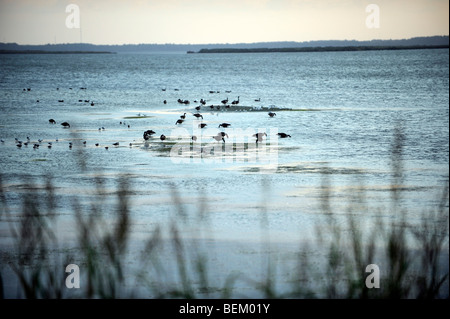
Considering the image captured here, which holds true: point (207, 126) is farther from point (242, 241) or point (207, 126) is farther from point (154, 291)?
point (154, 291)

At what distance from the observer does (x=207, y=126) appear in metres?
23.8

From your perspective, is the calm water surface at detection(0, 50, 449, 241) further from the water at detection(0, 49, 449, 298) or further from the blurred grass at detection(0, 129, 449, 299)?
the blurred grass at detection(0, 129, 449, 299)

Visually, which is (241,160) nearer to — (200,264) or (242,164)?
(242,164)

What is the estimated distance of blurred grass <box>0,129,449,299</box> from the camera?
18.8 ft

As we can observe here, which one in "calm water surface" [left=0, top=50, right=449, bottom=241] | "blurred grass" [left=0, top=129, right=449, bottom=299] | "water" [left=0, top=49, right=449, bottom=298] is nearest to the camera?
"blurred grass" [left=0, top=129, right=449, bottom=299]

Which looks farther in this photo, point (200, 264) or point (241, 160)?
point (241, 160)

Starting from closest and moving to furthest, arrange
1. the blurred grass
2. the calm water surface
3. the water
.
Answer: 1. the blurred grass
2. the water
3. the calm water surface

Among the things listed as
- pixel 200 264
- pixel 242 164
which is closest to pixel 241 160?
pixel 242 164

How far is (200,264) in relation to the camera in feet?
18.3

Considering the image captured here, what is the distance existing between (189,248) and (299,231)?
6.31 ft

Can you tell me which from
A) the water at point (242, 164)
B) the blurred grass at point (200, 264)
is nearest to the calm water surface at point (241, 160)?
the water at point (242, 164)

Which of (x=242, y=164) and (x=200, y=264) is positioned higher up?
(x=200, y=264)

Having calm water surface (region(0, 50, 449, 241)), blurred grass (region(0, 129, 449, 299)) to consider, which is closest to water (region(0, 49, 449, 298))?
calm water surface (region(0, 50, 449, 241))

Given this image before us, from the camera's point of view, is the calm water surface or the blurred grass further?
the calm water surface
